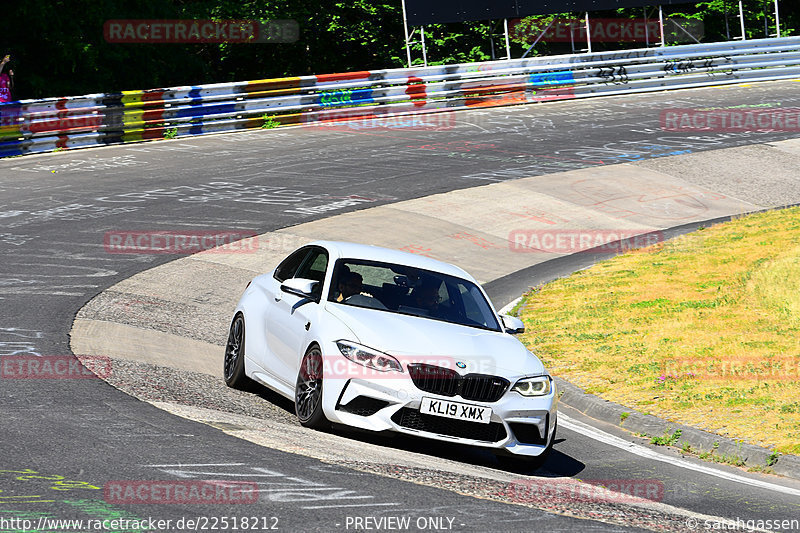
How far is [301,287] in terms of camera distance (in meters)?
9.03

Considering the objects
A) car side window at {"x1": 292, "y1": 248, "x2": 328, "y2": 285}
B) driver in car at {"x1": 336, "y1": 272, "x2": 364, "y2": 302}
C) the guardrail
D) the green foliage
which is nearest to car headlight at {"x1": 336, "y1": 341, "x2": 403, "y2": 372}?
driver in car at {"x1": 336, "y1": 272, "x2": 364, "y2": 302}

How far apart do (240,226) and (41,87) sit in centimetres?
1660

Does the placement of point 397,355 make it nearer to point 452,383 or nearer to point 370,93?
point 452,383

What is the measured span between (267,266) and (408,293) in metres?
7.94

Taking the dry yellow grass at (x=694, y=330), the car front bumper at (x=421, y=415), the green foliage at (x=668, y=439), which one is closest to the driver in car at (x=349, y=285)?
the car front bumper at (x=421, y=415)

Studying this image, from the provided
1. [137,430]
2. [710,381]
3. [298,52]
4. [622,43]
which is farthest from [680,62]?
[137,430]

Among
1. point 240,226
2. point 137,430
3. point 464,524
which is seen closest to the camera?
point 464,524

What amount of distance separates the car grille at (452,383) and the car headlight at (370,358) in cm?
14

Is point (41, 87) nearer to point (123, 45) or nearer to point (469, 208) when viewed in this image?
point (123, 45)

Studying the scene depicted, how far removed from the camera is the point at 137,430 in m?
7.53

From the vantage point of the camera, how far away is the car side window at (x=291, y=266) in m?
10.2

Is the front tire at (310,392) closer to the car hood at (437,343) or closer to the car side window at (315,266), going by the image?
the car hood at (437,343)

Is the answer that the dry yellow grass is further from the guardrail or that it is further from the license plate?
the guardrail

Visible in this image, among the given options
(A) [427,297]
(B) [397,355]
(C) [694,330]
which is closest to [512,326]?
(A) [427,297]
